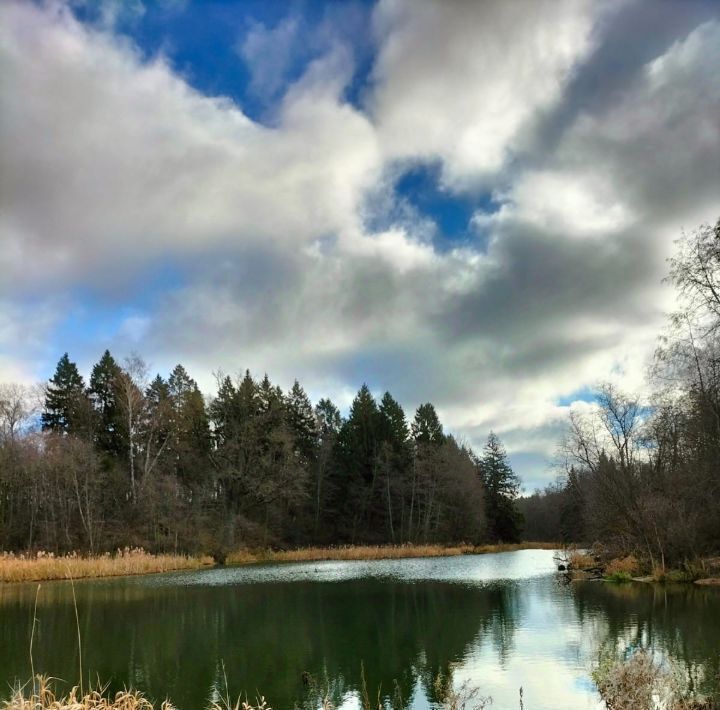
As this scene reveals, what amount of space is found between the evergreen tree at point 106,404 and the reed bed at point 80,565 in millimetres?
16800

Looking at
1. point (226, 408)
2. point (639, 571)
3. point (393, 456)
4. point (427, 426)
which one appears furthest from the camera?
A: point (427, 426)

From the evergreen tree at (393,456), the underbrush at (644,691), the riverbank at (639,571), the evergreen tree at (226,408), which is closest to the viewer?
the underbrush at (644,691)

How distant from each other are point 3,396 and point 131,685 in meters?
44.6

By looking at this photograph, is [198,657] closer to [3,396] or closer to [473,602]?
[473,602]

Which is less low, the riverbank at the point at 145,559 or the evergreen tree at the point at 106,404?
the evergreen tree at the point at 106,404

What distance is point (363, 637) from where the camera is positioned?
14227 mm

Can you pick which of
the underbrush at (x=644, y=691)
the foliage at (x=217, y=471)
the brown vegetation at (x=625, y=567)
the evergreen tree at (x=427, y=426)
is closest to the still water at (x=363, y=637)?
the underbrush at (x=644, y=691)

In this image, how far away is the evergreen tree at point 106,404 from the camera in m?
51.4

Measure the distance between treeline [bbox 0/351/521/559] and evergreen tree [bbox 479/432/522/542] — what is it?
0.15 metres

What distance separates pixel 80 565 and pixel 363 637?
20086mm

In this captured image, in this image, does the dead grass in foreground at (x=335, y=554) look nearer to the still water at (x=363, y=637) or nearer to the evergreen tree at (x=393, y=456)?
the evergreen tree at (x=393, y=456)

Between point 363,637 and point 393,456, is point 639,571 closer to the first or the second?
point 363,637

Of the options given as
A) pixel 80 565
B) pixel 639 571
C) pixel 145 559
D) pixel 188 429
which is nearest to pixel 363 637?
pixel 639 571

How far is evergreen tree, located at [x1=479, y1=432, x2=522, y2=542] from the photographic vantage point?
218 feet
